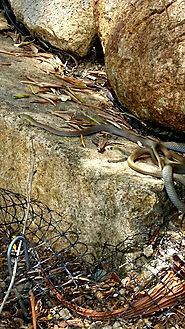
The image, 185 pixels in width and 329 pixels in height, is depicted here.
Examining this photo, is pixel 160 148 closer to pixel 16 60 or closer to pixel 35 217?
pixel 35 217

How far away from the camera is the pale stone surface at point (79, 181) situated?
3.05 metres

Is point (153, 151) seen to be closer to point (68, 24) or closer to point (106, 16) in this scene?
point (106, 16)

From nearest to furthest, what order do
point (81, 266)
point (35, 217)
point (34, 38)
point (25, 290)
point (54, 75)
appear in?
point (25, 290)
point (81, 266)
point (35, 217)
point (54, 75)
point (34, 38)

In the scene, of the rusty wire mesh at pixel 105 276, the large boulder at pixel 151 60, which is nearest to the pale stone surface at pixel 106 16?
the large boulder at pixel 151 60

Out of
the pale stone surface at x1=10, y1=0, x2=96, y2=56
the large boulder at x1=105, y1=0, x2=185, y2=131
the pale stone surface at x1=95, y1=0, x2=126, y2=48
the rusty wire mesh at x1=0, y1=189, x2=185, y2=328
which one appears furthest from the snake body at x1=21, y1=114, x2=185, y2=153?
the pale stone surface at x1=10, y1=0, x2=96, y2=56

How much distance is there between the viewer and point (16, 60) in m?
4.42

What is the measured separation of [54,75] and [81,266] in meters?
1.53

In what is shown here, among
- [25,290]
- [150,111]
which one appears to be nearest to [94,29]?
[150,111]

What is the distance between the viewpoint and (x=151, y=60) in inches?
133

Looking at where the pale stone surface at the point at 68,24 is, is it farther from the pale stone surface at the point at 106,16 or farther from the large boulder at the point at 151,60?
the large boulder at the point at 151,60

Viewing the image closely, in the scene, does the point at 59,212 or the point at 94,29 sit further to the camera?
the point at 94,29

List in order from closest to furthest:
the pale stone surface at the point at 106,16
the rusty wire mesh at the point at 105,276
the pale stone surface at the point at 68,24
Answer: the rusty wire mesh at the point at 105,276, the pale stone surface at the point at 106,16, the pale stone surface at the point at 68,24

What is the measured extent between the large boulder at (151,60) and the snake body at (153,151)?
12 centimetres

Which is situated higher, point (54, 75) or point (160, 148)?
point (54, 75)
